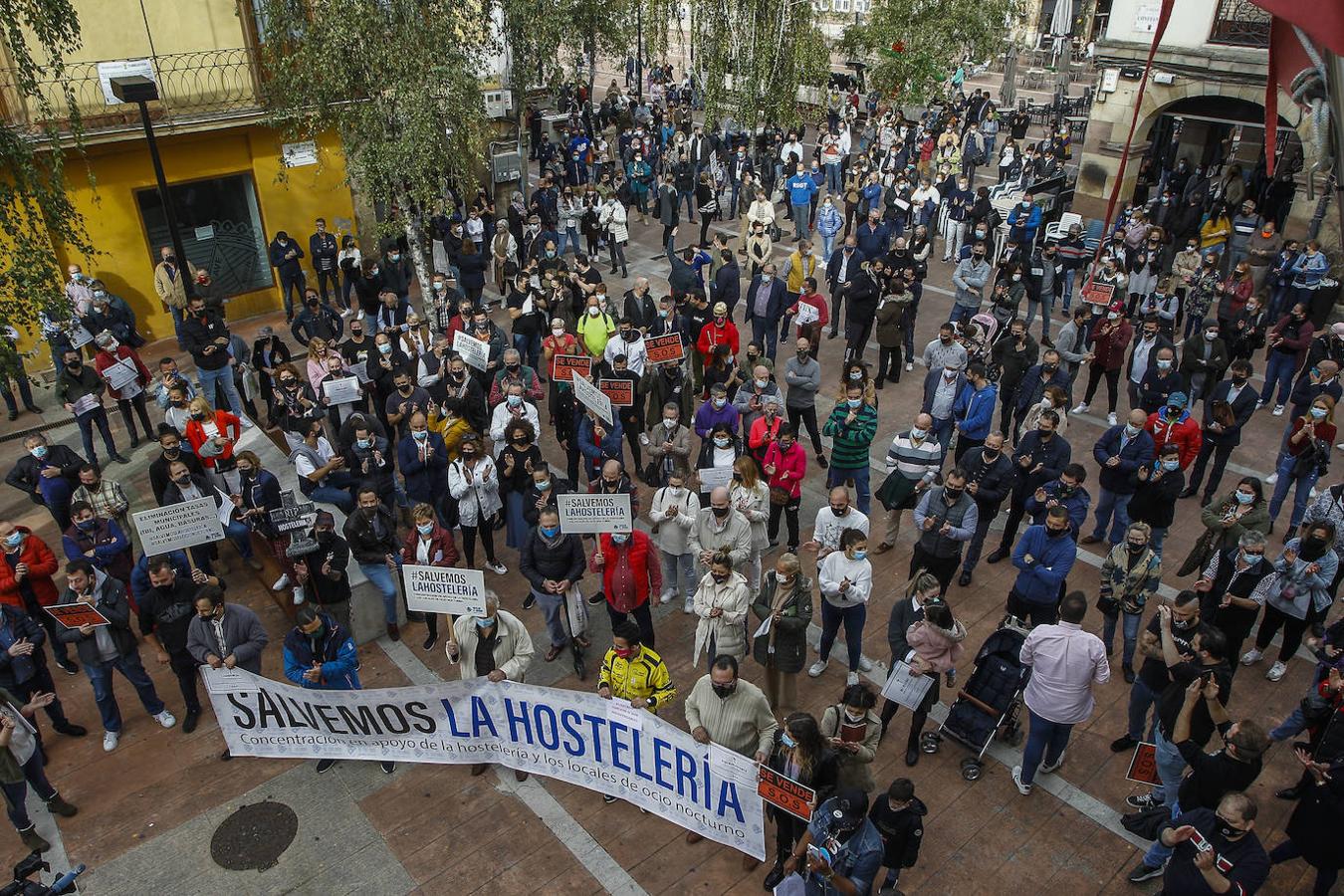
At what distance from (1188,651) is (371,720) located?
665 cm

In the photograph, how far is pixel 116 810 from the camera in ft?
26.8

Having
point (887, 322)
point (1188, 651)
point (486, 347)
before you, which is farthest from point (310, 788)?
point (887, 322)

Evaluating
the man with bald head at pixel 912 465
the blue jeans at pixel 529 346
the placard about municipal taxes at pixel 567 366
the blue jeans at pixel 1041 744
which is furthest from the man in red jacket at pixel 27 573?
the blue jeans at pixel 1041 744

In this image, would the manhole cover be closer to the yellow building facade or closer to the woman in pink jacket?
the woman in pink jacket

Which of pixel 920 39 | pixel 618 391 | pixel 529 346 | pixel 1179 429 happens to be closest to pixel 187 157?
pixel 529 346

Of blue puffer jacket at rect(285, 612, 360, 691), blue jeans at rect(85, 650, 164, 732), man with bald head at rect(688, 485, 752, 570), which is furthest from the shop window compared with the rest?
man with bald head at rect(688, 485, 752, 570)

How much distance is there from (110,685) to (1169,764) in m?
8.98

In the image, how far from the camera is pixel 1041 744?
7.67m

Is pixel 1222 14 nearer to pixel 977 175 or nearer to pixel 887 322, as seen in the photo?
pixel 977 175

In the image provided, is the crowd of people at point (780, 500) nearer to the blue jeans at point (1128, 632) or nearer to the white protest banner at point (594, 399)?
the blue jeans at point (1128, 632)

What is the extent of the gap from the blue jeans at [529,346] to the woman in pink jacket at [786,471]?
5.48 metres

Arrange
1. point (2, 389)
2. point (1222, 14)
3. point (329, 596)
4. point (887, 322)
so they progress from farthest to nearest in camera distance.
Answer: point (1222, 14) < point (2, 389) < point (887, 322) < point (329, 596)

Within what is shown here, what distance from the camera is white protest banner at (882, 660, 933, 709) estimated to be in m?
7.71

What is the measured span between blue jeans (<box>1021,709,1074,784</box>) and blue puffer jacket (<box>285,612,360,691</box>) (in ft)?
18.5
